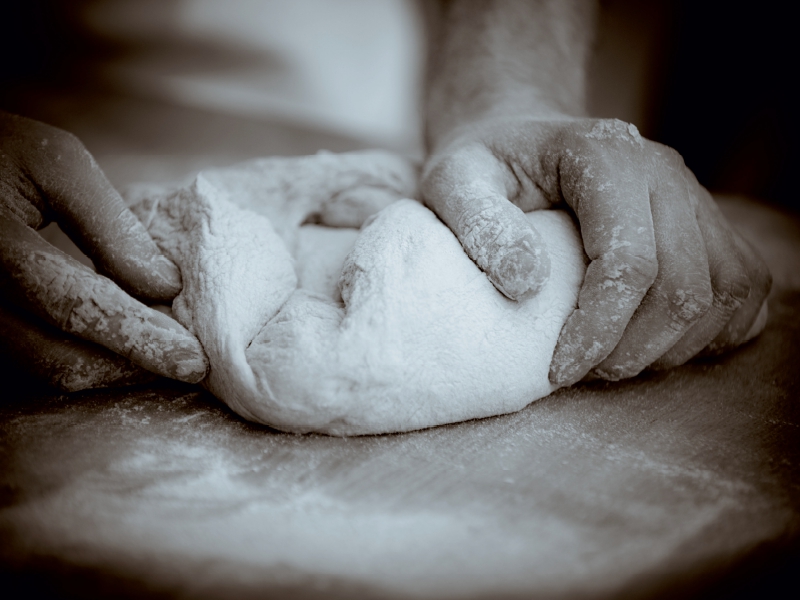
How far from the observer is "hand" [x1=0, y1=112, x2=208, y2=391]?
895 millimetres

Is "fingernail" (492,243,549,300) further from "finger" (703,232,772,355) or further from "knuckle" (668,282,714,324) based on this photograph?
"finger" (703,232,772,355)

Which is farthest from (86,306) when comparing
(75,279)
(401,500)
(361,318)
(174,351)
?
(401,500)

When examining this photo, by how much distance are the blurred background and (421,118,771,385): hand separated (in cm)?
100

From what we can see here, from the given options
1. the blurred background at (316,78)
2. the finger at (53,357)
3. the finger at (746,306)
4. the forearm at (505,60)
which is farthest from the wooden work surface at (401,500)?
the blurred background at (316,78)

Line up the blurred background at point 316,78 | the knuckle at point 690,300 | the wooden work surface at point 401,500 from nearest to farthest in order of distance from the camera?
the wooden work surface at point 401,500 → the knuckle at point 690,300 → the blurred background at point 316,78

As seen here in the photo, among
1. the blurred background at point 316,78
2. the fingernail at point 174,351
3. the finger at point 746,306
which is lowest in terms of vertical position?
the fingernail at point 174,351

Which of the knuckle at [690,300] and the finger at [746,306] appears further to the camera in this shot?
the finger at [746,306]

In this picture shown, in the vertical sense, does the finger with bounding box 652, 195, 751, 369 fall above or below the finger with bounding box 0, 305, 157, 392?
above

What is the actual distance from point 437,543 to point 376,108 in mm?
2113

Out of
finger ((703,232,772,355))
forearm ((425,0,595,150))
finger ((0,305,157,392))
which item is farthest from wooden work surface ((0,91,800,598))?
forearm ((425,0,595,150))

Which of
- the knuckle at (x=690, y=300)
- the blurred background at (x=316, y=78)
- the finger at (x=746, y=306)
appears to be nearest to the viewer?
the knuckle at (x=690, y=300)

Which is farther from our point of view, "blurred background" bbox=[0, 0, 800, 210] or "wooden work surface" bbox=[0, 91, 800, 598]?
"blurred background" bbox=[0, 0, 800, 210]

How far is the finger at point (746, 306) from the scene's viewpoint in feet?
3.90

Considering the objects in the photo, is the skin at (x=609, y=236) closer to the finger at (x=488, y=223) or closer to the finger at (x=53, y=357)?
the finger at (x=488, y=223)
